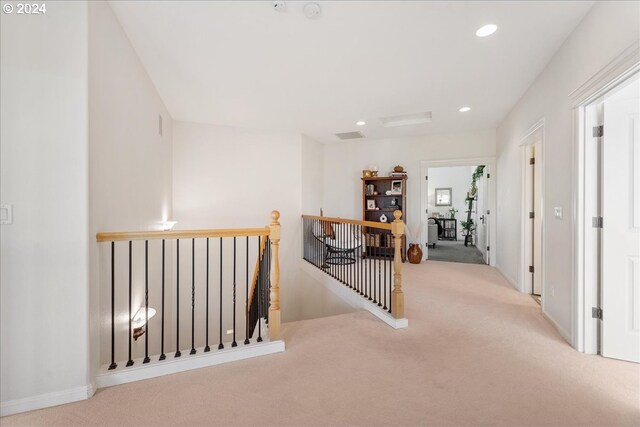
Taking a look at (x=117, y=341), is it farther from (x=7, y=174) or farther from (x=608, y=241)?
(x=608, y=241)

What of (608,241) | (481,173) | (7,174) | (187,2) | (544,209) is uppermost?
(187,2)

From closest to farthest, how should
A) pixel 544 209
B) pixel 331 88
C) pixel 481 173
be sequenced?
pixel 544 209
pixel 331 88
pixel 481 173

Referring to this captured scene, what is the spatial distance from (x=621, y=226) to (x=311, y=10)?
9.29 ft

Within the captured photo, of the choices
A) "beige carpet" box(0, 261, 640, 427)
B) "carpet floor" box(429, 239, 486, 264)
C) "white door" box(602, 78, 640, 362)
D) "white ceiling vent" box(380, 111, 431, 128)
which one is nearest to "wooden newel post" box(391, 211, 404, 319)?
"beige carpet" box(0, 261, 640, 427)

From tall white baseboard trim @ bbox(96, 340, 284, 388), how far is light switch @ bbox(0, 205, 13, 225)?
1.12 metres

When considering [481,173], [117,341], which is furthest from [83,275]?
[481,173]

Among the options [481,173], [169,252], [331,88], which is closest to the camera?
[331,88]

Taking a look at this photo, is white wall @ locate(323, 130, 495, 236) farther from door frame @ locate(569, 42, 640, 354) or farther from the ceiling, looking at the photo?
door frame @ locate(569, 42, 640, 354)

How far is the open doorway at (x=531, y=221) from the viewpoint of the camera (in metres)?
3.74

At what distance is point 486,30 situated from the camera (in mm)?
2309

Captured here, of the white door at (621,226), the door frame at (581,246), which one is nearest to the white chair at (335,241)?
the door frame at (581,246)

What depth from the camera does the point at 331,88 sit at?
11.3ft

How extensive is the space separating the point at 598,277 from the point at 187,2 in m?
3.75

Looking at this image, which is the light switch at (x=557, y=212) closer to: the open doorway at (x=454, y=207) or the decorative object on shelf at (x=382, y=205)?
the decorative object on shelf at (x=382, y=205)
